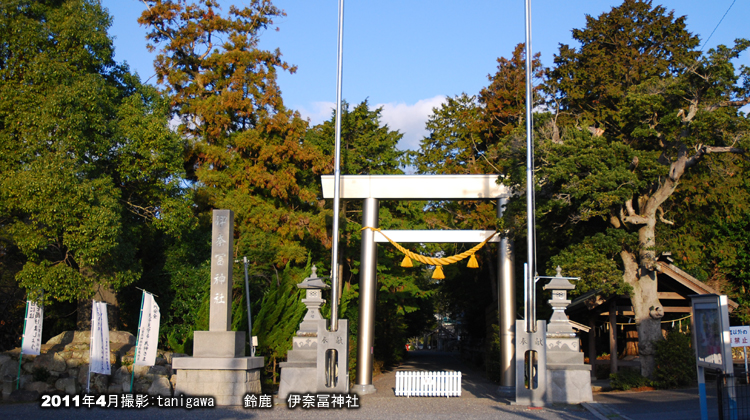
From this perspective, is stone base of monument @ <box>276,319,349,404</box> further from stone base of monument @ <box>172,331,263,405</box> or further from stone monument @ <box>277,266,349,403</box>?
stone base of monument @ <box>172,331,263,405</box>

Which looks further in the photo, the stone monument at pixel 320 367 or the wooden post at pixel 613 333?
the wooden post at pixel 613 333

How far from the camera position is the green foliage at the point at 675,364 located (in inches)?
562

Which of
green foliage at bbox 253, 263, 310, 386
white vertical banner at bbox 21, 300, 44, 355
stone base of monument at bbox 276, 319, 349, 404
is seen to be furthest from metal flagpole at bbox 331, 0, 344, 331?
white vertical banner at bbox 21, 300, 44, 355

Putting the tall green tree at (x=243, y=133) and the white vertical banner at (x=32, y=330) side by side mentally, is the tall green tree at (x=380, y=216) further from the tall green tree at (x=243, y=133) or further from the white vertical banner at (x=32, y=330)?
the white vertical banner at (x=32, y=330)

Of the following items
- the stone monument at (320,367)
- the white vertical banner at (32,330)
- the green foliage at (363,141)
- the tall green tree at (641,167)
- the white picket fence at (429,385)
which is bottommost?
the white picket fence at (429,385)

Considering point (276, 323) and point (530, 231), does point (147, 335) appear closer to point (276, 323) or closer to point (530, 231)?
point (276, 323)

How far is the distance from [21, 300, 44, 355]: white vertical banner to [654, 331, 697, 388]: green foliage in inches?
578

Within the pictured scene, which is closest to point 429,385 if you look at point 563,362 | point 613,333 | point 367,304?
point 367,304

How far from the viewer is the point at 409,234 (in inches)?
594

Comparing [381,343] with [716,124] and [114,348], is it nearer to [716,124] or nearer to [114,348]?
[114,348]

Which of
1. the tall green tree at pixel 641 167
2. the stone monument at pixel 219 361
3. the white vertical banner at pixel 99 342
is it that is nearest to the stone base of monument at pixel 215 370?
the stone monument at pixel 219 361

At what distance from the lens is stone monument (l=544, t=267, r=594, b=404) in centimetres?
1220

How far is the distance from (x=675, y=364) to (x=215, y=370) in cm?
1084

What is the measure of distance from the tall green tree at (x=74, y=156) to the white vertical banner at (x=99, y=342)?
1.70 m
